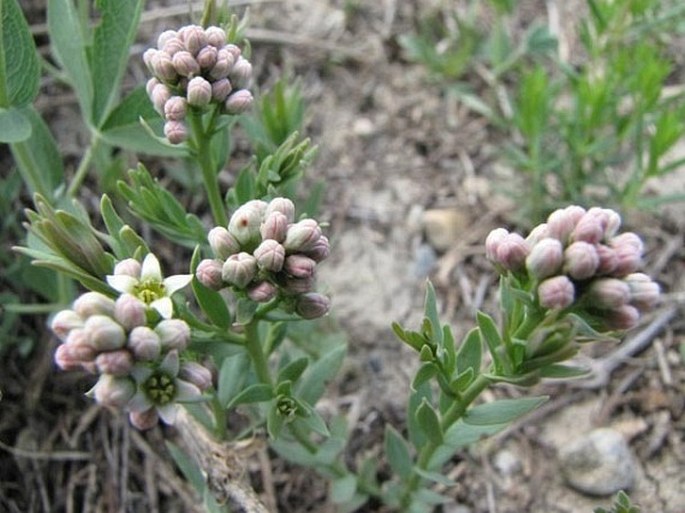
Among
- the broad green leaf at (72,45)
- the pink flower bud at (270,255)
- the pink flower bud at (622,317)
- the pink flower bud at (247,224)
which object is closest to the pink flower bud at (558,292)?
the pink flower bud at (622,317)

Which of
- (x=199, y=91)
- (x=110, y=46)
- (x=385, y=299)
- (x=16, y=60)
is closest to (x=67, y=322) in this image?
(x=199, y=91)

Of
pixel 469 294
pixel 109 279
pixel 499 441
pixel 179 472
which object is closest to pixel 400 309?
pixel 469 294

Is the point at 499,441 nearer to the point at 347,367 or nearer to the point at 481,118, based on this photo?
the point at 347,367

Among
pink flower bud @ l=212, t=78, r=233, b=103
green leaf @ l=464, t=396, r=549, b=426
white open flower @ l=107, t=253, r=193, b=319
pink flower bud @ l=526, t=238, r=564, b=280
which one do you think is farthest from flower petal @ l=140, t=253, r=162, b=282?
green leaf @ l=464, t=396, r=549, b=426

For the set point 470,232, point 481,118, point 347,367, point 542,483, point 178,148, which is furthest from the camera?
point 481,118

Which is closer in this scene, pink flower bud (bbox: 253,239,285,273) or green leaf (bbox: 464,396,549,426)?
pink flower bud (bbox: 253,239,285,273)

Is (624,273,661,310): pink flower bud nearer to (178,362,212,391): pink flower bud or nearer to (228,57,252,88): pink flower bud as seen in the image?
(178,362,212,391): pink flower bud
